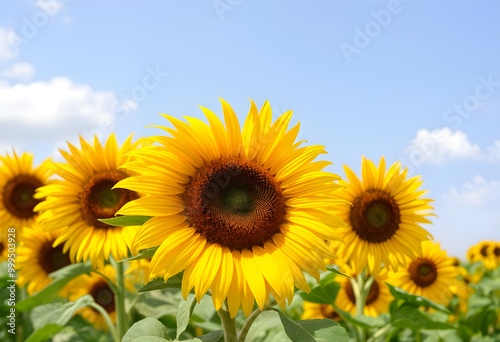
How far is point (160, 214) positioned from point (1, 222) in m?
4.63

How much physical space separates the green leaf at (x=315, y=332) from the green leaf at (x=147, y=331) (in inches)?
22.0

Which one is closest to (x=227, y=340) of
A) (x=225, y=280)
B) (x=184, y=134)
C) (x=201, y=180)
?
(x=225, y=280)

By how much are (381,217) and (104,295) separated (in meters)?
3.52

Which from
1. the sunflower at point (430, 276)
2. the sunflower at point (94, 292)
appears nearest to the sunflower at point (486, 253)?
the sunflower at point (430, 276)

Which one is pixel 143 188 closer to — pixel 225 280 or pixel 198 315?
pixel 225 280

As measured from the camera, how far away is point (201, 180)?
8.23 feet

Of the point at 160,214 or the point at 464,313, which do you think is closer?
the point at 160,214

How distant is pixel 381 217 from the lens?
14.2ft

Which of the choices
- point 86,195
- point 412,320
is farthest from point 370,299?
point 86,195

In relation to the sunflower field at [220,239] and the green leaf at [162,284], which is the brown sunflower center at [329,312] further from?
the green leaf at [162,284]

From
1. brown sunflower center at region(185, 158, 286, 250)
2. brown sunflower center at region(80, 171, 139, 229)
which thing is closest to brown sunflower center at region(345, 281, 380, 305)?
brown sunflower center at region(80, 171, 139, 229)

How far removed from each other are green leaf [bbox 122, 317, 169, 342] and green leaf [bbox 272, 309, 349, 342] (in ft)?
1.83

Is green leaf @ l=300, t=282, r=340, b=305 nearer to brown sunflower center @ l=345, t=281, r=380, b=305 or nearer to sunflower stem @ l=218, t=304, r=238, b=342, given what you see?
sunflower stem @ l=218, t=304, r=238, b=342

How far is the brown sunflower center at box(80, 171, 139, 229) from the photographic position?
4.03 m
